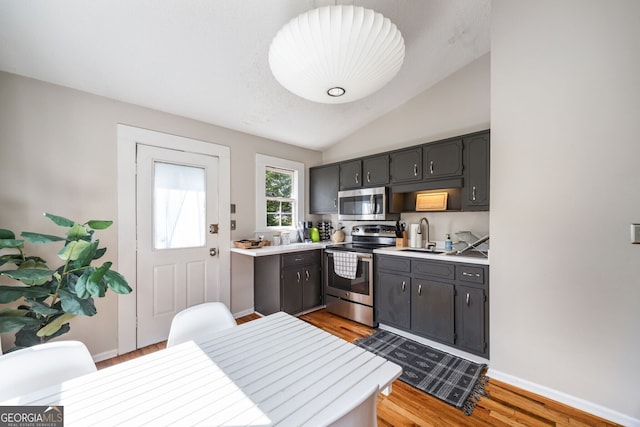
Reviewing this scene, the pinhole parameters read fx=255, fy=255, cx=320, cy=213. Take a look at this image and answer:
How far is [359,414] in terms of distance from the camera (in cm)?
73

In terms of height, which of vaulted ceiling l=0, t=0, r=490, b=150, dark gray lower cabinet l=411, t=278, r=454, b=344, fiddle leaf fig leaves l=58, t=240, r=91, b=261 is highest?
vaulted ceiling l=0, t=0, r=490, b=150

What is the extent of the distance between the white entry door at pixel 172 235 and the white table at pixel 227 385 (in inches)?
70.1

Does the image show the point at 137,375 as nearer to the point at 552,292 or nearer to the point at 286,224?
the point at 552,292

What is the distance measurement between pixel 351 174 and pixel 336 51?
2.49 meters

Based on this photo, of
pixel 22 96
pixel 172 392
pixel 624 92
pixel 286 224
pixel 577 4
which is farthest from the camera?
pixel 286 224

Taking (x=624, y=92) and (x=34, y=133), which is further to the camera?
(x=34, y=133)

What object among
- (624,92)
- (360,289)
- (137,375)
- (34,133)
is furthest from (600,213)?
(34,133)

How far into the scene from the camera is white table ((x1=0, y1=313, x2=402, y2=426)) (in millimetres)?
762

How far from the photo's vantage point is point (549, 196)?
6.08 feet

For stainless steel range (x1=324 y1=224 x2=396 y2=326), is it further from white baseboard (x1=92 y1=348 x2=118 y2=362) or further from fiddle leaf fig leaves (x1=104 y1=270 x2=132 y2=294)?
white baseboard (x1=92 y1=348 x2=118 y2=362)

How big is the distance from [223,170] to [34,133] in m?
1.55

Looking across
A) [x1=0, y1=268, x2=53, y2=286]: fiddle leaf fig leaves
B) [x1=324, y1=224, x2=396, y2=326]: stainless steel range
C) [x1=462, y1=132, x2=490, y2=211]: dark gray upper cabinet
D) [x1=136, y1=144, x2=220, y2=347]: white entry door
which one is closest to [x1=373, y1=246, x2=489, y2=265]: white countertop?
[x1=324, y1=224, x2=396, y2=326]: stainless steel range

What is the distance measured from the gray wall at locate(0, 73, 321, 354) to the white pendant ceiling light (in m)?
2.02

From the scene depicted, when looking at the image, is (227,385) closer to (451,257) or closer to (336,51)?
(336,51)
